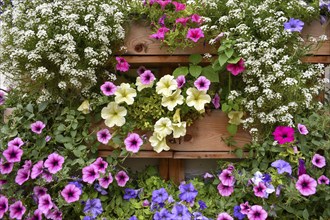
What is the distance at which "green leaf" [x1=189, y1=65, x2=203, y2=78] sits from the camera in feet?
5.92

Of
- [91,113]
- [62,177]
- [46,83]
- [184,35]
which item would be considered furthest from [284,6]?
[62,177]

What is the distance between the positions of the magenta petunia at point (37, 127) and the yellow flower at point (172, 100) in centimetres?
60

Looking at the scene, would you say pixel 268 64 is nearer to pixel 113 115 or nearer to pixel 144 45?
pixel 144 45

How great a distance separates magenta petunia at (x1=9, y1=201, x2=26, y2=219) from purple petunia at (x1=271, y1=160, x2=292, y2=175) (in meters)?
1.19

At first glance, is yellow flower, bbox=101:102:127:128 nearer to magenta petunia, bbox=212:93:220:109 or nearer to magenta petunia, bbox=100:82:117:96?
magenta petunia, bbox=100:82:117:96

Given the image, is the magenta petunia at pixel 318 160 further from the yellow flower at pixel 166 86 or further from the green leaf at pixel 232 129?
the yellow flower at pixel 166 86

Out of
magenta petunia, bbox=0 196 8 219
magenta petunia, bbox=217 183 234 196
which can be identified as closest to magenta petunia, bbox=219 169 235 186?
magenta petunia, bbox=217 183 234 196

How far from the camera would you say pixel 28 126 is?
183 centimetres

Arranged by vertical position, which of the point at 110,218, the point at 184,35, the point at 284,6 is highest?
the point at 284,6

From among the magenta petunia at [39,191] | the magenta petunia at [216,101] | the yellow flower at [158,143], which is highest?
the magenta petunia at [216,101]

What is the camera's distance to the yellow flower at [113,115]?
180 cm

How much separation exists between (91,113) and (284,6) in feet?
3.58

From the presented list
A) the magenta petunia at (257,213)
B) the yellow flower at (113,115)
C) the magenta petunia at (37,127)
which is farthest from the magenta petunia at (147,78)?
the magenta petunia at (257,213)

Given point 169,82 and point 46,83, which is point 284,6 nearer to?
point 169,82
